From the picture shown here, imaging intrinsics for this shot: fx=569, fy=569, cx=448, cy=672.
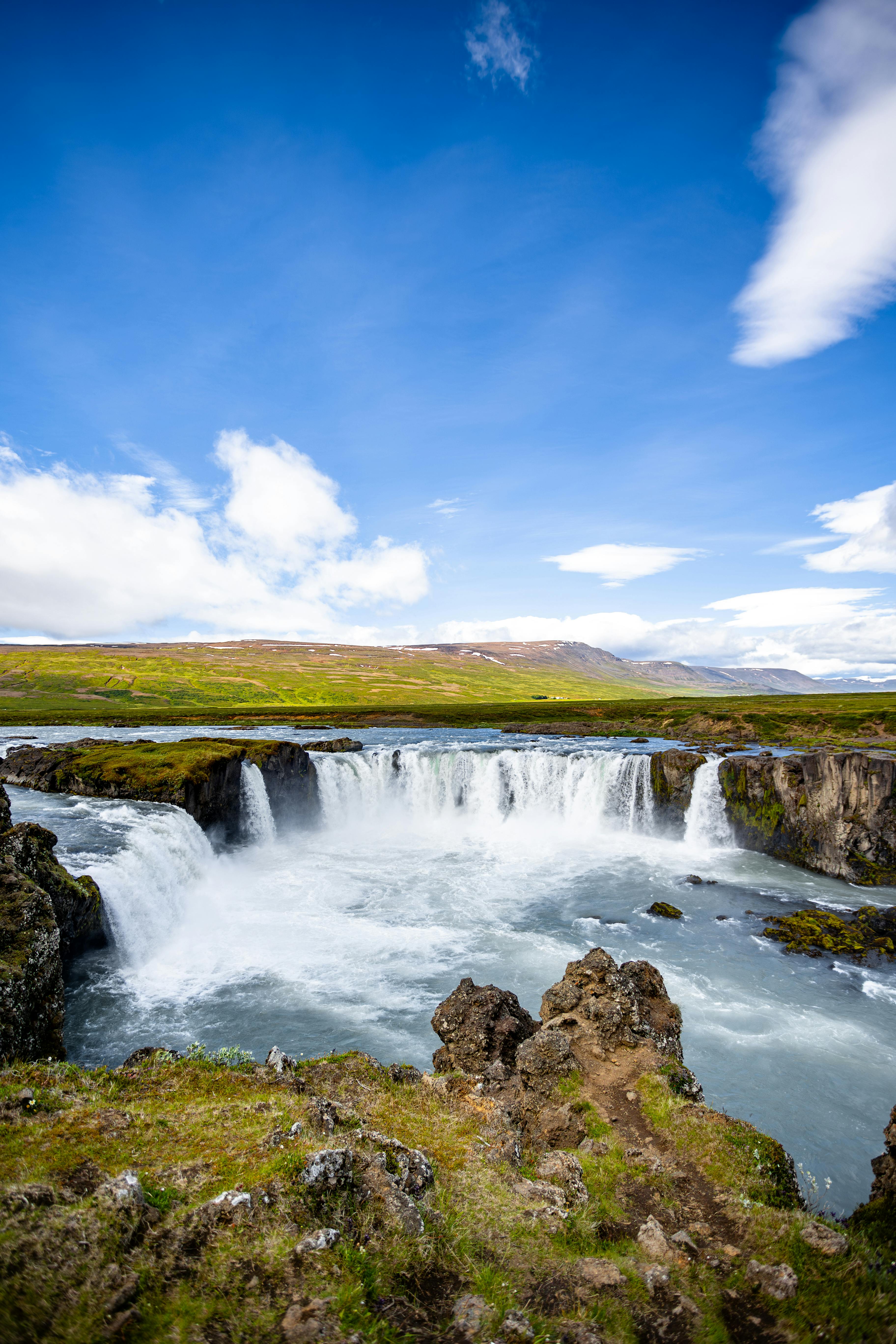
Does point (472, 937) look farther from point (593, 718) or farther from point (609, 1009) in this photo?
point (593, 718)

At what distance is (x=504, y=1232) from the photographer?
7.56 meters

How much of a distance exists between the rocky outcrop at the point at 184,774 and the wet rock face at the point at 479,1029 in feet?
93.5

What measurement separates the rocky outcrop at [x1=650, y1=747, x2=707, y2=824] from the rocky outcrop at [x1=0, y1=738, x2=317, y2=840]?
1195 inches

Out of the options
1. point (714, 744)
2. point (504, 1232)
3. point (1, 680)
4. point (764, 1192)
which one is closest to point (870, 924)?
point (764, 1192)

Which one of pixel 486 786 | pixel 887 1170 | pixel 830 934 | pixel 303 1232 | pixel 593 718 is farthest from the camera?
pixel 593 718

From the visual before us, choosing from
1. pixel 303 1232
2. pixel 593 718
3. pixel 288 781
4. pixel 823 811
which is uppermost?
pixel 593 718

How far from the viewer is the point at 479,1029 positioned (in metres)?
15.6

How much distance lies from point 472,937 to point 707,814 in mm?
26099

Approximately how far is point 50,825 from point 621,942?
31579 mm

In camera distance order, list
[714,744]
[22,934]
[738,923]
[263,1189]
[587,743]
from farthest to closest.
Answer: [587,743] < [714,744] < [738,923] < [22,934] < [263,1189]

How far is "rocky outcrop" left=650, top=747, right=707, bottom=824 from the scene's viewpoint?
4753 cm

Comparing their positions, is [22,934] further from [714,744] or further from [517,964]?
[714,744]

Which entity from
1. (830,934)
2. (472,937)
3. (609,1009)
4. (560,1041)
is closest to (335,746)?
(472,937)

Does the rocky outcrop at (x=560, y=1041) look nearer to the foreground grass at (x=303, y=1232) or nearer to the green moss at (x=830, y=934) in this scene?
the foreground grass at (x=303, y=1232)
